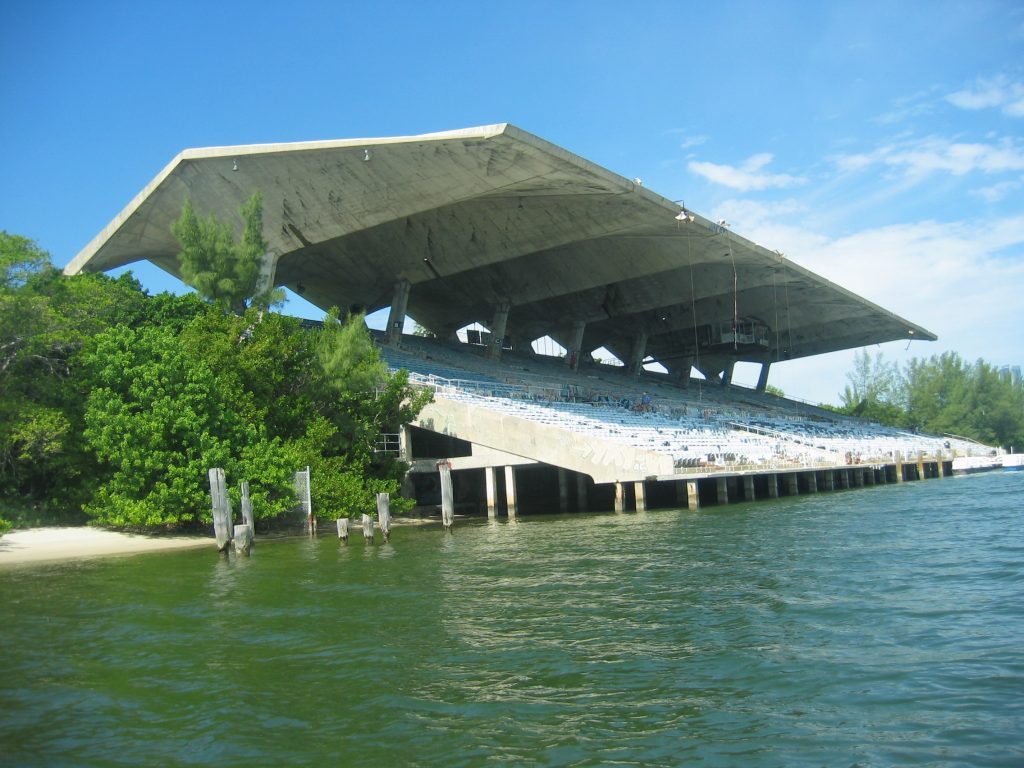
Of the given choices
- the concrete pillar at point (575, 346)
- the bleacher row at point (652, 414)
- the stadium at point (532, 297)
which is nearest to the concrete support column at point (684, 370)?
the stadium at point (532, 297)

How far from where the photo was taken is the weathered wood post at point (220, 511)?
2125 centimetres

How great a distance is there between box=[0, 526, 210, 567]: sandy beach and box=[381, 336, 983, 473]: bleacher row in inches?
481

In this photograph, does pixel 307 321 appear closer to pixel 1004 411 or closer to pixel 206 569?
pixel 206 569

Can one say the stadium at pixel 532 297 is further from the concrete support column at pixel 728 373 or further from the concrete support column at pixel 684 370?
the concrete support column at pixel 728 373

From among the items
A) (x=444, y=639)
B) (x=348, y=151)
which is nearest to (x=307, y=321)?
(x=348, y=151)

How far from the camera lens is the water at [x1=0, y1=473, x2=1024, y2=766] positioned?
697cm

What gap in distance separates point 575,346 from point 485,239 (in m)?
18.5

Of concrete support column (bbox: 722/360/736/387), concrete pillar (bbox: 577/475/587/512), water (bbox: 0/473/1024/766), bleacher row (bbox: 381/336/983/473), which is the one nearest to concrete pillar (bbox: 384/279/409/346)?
bleacher row (bbox: 381/336/983/473)

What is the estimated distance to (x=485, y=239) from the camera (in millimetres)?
42188

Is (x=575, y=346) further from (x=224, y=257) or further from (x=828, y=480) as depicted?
(x=224, y=257)

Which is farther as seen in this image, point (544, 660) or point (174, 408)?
point (174, 408)

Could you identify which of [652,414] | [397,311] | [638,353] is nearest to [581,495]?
[652,414]

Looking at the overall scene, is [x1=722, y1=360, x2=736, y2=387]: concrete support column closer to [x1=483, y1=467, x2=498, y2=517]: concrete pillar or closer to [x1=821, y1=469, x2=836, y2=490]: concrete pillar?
[x1=821, y1=469, x2=836, y2=490]: concrete pillar

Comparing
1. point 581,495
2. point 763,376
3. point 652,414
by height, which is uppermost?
point 763,376
